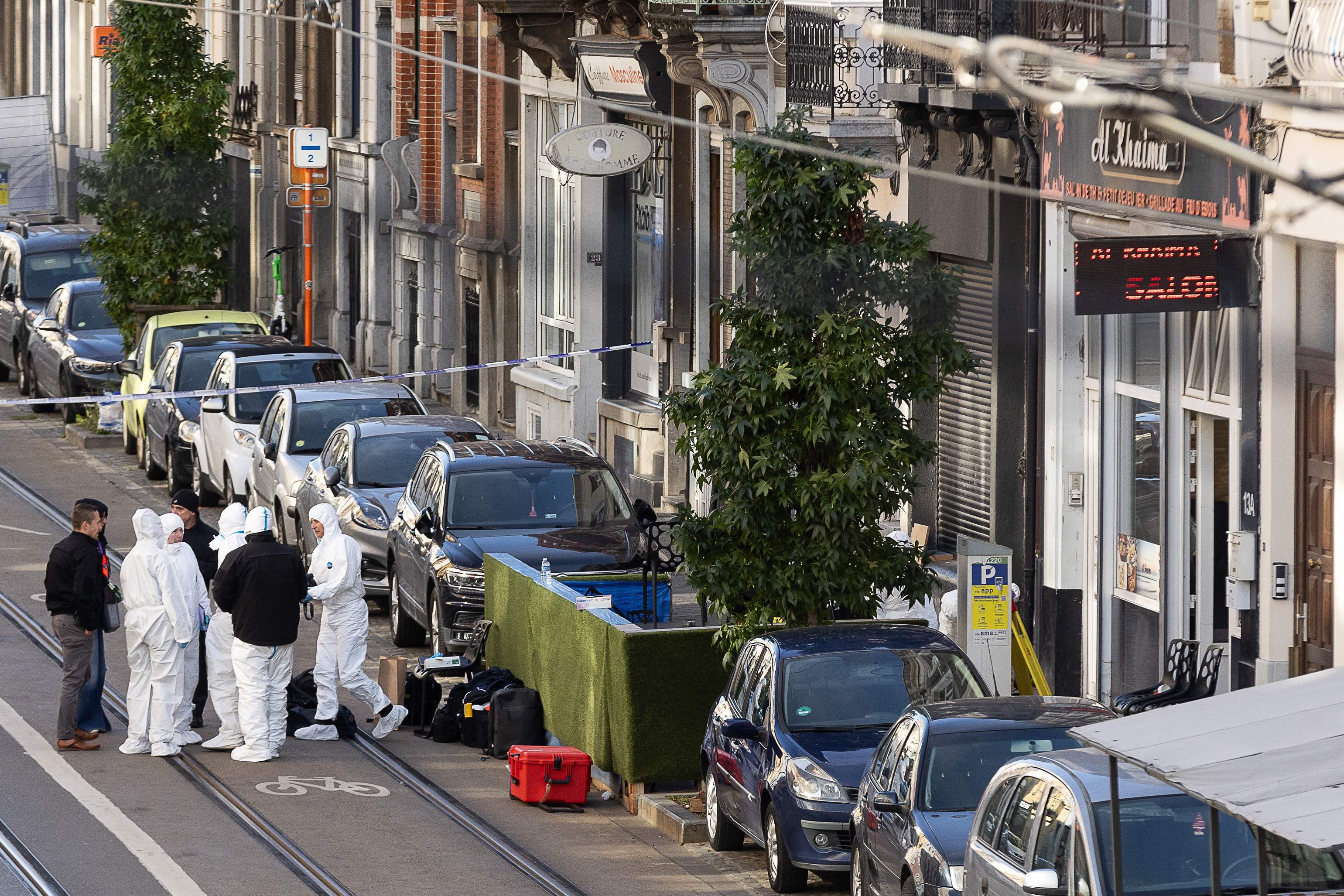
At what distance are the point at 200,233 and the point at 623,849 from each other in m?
24.2

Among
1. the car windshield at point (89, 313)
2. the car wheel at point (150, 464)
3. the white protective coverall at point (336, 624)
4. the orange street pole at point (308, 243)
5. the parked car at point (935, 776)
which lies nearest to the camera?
the parked car at point (935, 776)

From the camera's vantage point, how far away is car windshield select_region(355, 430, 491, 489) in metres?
21.7

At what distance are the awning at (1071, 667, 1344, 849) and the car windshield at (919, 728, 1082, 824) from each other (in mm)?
2363

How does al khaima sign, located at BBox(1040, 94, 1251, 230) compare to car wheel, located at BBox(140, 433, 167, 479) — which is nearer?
al khaima sign, located at BBox(1040, 94, 1251, 230)

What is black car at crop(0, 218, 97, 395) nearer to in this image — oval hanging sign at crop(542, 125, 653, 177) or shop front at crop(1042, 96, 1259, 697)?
oval hanging sign at crop(542, 125, 653, 177)

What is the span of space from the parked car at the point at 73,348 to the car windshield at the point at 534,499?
13126mm

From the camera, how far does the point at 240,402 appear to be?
86.3 feet

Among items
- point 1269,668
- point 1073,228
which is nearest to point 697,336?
point 1073,228

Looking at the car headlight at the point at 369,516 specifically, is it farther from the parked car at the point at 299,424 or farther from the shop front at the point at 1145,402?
the shop front at the point at 1145,402

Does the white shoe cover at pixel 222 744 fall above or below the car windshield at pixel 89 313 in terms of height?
below

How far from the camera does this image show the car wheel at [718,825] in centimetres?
1330

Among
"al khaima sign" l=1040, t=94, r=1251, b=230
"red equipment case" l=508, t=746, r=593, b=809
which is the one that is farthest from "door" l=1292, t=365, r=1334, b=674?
"red equipment case" l=508, t=746, r=593, b=809

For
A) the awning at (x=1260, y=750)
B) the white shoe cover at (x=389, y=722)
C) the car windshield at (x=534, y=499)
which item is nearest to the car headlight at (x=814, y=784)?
the awning at (x=1260, y=750)

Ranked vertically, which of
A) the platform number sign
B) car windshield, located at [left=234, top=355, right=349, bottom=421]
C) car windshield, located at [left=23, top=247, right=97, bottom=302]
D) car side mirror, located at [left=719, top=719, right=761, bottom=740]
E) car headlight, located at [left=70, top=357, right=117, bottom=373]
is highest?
the platform number sign
